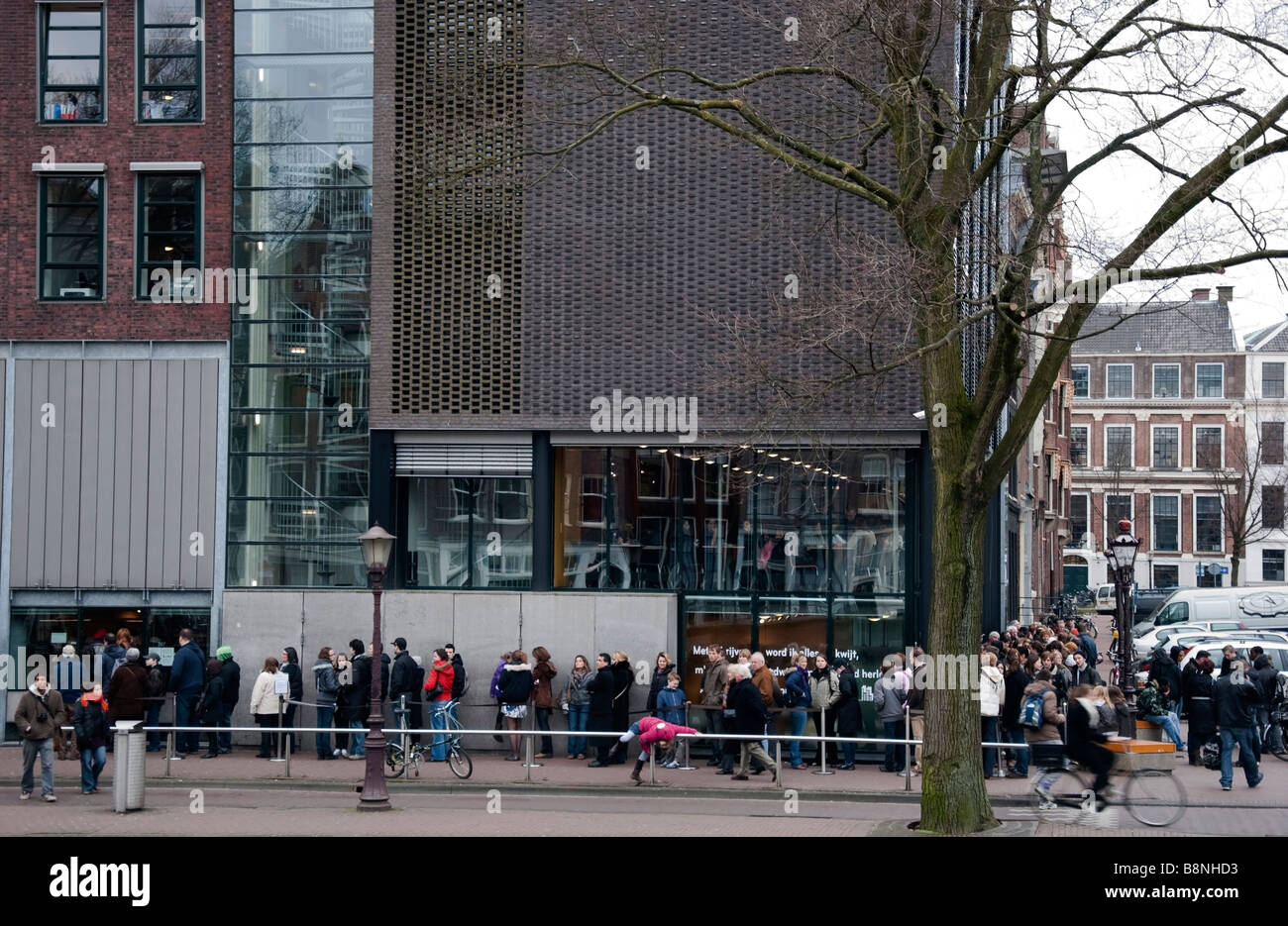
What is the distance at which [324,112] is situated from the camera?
27.7 m

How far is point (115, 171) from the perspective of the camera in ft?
91.6

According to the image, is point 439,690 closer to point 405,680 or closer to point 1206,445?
point 405,680

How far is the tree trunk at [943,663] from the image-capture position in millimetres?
16312

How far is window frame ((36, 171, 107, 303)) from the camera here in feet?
91.6

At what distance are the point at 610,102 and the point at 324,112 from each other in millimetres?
5207

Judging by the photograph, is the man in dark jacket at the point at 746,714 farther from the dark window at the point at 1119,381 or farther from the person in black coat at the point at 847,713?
the dark window at the point at 1119,381

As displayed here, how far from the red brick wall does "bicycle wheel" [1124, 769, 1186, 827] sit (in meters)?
18.1

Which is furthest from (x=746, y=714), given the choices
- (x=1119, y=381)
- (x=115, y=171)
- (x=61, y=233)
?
(x=1119, y=381)

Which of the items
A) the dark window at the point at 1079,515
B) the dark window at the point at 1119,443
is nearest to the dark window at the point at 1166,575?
the dark window at the point at 1079,515

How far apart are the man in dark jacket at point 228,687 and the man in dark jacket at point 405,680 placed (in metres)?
2.60

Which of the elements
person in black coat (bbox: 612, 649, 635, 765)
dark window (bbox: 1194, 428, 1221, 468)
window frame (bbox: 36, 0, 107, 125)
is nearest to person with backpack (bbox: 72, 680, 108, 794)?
person in black coat (bbox: 612, 649, 635, 765)

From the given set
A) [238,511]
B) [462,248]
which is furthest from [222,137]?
[238,511]

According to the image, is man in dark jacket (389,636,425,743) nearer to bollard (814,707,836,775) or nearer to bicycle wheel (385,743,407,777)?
bicycle wheel (385,743,407,777)

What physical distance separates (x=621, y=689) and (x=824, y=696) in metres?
3.29
